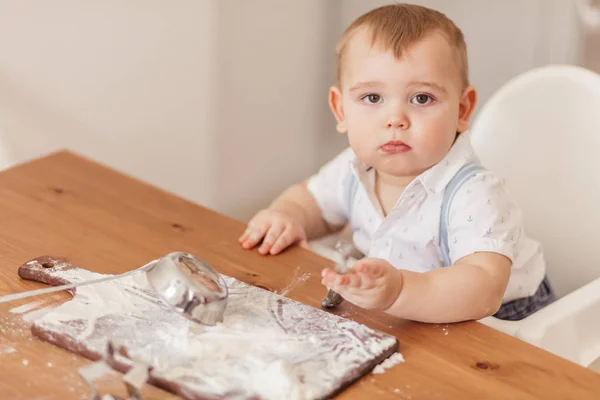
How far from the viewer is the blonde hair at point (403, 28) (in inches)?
43.4

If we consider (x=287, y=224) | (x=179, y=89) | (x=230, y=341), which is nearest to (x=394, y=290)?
(x=230, y=341)

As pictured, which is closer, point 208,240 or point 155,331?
point 155,331

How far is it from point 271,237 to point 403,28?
1.01ft

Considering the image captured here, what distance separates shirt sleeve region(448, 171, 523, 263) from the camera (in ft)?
3.55

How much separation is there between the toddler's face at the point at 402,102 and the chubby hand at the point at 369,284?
8.5 inches

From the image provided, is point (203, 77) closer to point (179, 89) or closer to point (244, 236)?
point (179, 89)

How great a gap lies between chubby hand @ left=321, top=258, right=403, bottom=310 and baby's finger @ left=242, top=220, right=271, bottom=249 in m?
0.24

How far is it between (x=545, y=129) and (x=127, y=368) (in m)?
0.89

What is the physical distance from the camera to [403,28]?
1.11 meters

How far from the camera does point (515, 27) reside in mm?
2113

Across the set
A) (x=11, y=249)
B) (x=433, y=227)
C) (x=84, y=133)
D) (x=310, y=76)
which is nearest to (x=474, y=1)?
(x=310, y=76)

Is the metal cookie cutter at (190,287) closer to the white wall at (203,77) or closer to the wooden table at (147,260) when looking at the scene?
the wooden table at (147,260)

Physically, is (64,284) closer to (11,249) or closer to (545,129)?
(11,249)

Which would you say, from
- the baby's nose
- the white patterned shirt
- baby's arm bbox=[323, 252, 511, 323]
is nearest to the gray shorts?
the white patterned shirt
